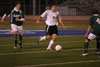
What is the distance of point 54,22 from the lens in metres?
12.6

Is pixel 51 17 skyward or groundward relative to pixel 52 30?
skyward

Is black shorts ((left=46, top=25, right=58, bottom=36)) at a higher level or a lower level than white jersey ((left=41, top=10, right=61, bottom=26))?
lower

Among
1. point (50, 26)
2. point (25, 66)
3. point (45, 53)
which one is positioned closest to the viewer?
point (25, 66)

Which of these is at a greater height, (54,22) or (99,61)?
(54,22)

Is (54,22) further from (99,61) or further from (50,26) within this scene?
(99,61)

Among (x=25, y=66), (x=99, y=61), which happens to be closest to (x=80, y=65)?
(x=99, y=61)

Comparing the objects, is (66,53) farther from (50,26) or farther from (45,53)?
(50,26)

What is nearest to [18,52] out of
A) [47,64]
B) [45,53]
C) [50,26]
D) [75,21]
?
[45,53]

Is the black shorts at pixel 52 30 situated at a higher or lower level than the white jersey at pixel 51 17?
lower

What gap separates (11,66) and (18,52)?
2.94 meters

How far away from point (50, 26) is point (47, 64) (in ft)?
12.4

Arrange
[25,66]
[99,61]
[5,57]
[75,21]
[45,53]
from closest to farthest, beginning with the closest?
[25,66], [99,61], [5,57], [45,53], [75,21]

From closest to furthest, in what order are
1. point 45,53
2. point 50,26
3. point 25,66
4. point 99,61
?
1. point 25,66
2. point 99,61
3. point 45,53
4. point 50,26

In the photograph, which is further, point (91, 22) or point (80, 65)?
point (91, 22)
